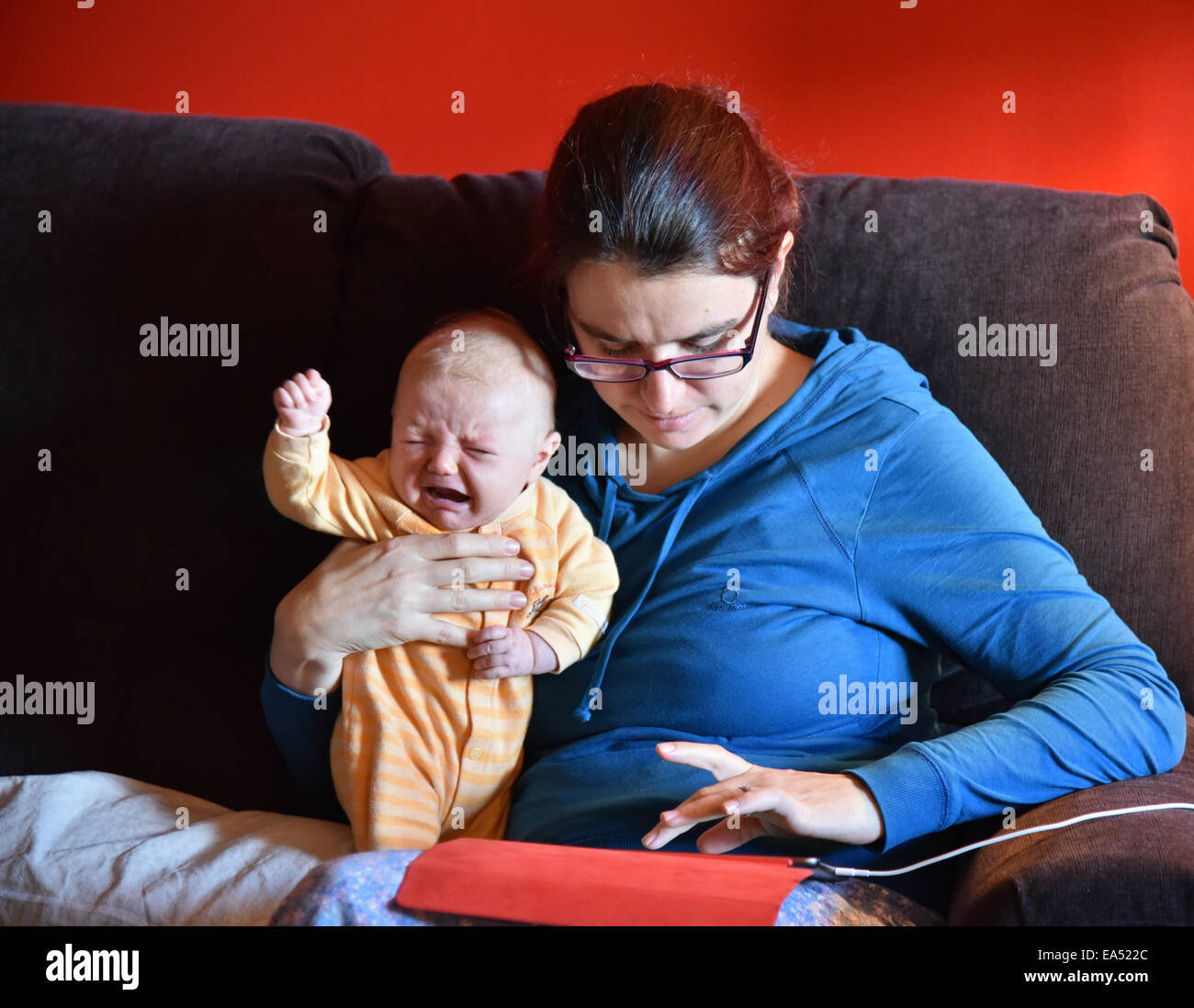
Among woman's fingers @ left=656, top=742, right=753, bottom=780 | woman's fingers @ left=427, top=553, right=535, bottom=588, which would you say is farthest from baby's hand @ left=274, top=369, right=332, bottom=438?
woman's fingers @ left=656, top=742, right=753, bottom=780

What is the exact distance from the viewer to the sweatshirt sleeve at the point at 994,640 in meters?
1.17

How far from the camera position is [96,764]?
1.67 m

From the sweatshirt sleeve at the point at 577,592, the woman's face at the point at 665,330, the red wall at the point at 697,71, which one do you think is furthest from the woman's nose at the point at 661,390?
the red wall at the point at 697,71

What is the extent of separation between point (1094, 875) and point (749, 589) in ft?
1.66

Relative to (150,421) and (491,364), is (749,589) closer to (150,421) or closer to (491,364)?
(491,364)

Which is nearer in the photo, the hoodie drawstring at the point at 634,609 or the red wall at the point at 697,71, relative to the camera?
the hoodie drawstring at the point at 634,609

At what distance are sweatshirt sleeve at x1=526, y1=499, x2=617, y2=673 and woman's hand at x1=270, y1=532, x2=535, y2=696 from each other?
5 centimetres

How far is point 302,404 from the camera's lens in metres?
1.35

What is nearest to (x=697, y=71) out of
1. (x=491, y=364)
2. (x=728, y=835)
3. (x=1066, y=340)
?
(x=1066, y=340)

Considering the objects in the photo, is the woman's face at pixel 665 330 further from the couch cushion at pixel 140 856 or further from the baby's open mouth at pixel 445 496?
the couch cushion at pixel 140 856

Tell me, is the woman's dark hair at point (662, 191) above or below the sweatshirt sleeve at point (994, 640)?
above

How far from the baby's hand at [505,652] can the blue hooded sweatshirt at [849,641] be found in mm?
89

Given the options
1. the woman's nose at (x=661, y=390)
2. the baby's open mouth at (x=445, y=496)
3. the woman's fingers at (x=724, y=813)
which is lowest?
the woman's fingers at (x=724, y=813)

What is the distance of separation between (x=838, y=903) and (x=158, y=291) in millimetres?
1328
